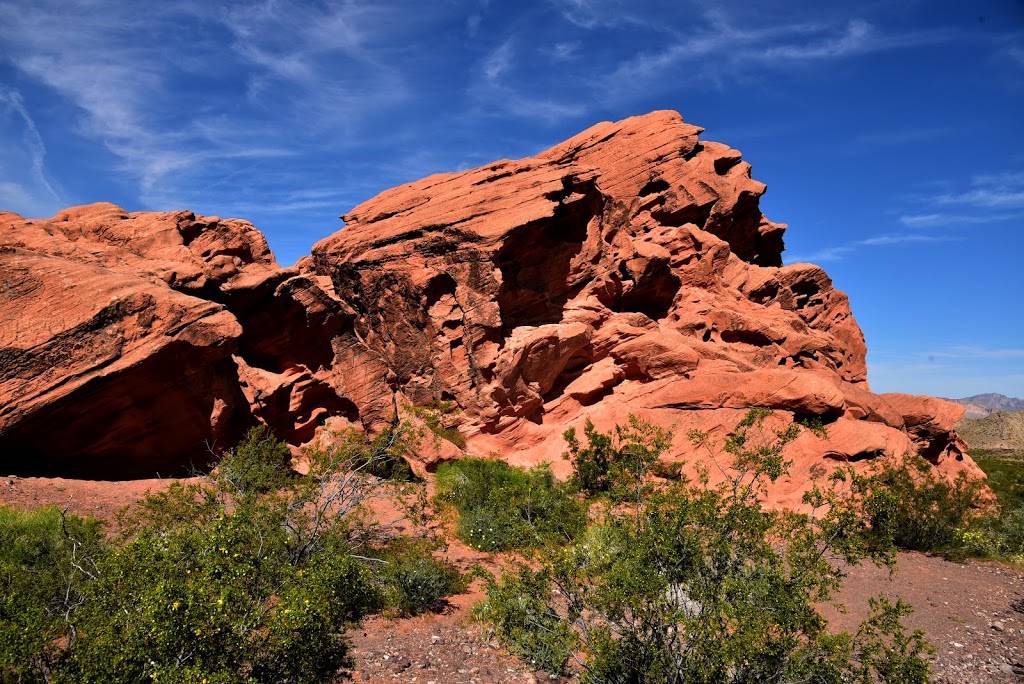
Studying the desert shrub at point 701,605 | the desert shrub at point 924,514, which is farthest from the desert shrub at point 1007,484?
the desert shrub at point 701,605

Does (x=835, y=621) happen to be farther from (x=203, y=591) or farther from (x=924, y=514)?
(x=203, y=591)

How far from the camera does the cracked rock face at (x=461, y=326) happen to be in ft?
52.4

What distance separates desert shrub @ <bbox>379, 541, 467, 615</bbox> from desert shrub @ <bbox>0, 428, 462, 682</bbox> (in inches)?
1.2

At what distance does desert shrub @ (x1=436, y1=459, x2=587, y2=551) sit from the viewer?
1010 cm

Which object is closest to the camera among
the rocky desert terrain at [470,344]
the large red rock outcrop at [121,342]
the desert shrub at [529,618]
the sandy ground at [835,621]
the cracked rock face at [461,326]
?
the desert shrub at [529,618]

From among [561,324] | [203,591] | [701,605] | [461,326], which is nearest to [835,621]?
[701,605]

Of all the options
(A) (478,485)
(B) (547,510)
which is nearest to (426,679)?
(B) (547,510)

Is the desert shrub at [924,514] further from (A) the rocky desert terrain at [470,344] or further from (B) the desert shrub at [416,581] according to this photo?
(B) the desert shrub at [416,581]

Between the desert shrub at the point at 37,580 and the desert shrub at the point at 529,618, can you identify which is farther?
the desert shrub at the point at 529,618

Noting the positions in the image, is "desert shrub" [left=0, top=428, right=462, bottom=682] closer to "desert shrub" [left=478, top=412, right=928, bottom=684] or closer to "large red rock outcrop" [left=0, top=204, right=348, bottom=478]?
"desert shrub" [left=478, top=412, right=928, bottom=684]

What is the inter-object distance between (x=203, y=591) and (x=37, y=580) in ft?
13.9

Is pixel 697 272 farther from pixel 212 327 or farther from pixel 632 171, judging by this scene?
pixel 212 327

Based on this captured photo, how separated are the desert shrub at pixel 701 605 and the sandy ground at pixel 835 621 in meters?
1.97

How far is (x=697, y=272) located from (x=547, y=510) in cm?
1830
